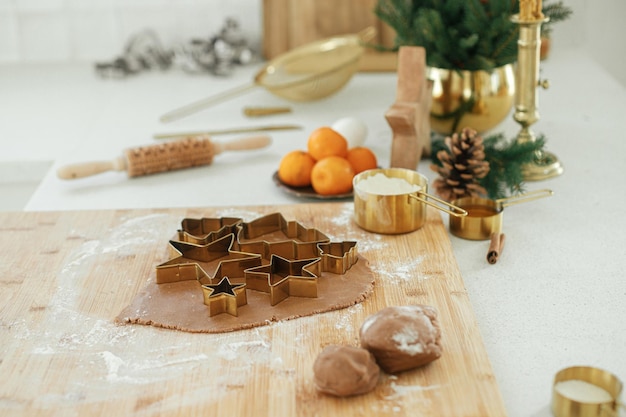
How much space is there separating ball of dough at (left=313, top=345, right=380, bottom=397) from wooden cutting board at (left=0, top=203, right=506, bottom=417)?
16 millimetres

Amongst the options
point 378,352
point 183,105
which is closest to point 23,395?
point 378,352

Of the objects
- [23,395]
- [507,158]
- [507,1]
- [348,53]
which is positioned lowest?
[23,395]

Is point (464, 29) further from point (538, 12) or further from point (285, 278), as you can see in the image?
point (285, 278)

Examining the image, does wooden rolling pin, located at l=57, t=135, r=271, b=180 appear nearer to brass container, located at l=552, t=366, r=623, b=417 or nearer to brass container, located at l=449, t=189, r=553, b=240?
brass container, located at l=449, t=189, r=553, b=240

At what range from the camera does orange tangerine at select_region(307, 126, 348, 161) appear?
5.03ft

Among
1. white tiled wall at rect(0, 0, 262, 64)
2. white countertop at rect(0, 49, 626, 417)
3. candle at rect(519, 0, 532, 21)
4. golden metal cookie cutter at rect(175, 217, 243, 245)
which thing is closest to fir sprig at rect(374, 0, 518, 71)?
candle at rect(519, 0, 532, 21)

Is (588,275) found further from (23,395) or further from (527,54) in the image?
(23,395)

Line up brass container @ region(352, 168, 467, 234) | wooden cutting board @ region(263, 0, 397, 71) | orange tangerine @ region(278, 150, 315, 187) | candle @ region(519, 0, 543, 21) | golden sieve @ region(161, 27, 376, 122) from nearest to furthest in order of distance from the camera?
brass container @ region(352, 168, 467, 234), candle @ region(519, 0, 543, 21), orange tangerine @ region(278, 150, 315, 187), golden sieve @ region(161, 27, 376, 122), wooden cutting board @ region(263, 0, 397, 71)

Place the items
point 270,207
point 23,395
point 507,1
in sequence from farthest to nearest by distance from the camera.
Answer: point 507,1
point 270,207
point 23,395

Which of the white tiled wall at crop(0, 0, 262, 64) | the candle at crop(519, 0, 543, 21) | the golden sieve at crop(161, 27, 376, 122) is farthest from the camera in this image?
the white tiled wall at crop(0, 0, 262, 64)

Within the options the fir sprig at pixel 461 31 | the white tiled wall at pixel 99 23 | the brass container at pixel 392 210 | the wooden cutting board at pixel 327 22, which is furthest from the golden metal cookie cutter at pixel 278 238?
the white tiled wall at pixel 99 23

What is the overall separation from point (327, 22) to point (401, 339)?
1592 millimetres

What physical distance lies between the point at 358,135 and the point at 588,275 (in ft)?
2.12

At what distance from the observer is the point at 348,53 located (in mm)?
2197
